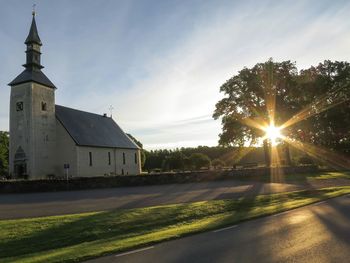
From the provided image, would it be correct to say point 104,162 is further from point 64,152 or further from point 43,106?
point 43,106

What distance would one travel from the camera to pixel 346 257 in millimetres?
7871

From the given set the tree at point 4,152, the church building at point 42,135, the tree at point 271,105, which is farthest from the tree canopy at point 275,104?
the tree at point 4,152

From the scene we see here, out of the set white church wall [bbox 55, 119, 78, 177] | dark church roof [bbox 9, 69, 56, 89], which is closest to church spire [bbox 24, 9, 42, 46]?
dark church roof [bbox 9, 69, 56, 89]

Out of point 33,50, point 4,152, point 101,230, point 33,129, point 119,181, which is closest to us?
point 101,230

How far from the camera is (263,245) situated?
30.2 ft

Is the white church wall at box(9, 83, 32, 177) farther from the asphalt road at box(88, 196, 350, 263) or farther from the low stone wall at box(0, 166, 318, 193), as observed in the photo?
the asphalt road at box(88, 196, 350, 263)

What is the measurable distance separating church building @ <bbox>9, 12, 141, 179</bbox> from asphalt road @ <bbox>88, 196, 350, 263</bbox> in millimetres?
35485

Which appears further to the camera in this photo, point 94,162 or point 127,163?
→ point 127,163

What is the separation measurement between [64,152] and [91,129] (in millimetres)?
7075

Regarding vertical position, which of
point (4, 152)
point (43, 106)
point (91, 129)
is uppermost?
point (43, 106)

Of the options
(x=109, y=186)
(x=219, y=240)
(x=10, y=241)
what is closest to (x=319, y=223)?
(x=219, y=240)

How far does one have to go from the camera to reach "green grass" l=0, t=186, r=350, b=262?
9.92 metres

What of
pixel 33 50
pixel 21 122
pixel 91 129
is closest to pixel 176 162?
pixel 91 129

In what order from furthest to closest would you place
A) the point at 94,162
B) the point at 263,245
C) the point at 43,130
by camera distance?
the point at 94,162 → the point at 43,130 → the point at 263,245
